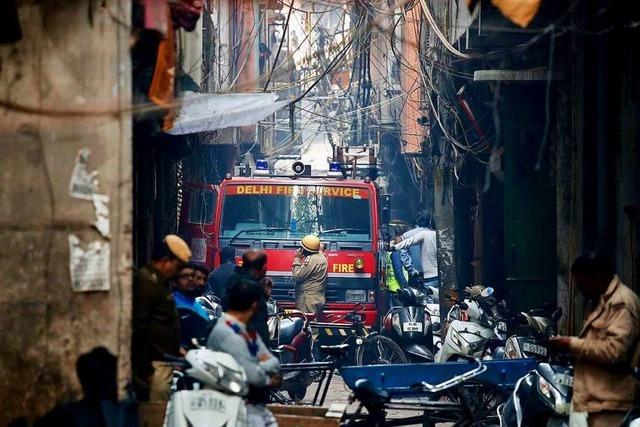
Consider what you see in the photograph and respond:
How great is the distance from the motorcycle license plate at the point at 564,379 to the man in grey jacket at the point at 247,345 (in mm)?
2024

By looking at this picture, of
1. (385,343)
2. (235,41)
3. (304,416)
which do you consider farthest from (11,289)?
(235,41)

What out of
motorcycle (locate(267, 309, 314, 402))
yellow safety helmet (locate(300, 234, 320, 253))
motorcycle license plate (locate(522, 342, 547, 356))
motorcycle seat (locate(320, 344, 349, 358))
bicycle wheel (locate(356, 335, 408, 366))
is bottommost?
bicycle wheel (locate(356, 335, 408, 366))

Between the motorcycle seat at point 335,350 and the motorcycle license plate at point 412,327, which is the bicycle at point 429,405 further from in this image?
the motorcycle license plate at point 412,327

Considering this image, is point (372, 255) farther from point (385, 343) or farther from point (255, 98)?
point (255, 98)

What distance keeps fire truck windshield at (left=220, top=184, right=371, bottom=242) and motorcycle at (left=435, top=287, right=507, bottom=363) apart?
3812mm

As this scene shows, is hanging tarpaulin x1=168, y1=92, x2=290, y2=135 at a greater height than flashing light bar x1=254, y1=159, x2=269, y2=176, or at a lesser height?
greater

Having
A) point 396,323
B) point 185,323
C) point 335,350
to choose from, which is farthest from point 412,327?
point 185,323

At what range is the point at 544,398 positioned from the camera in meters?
6.89

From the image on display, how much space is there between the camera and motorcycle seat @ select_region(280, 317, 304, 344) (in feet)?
38.4

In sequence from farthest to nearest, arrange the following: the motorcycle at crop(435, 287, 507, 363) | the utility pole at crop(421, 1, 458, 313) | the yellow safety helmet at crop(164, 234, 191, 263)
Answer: the utility pole at crop(421, 1, 458, 313) → the motorcycle at crop(435, 287, 507, 363) → the yellow safety helmet at crop(164, 234, 191, 263)

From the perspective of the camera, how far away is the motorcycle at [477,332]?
10.8 meters

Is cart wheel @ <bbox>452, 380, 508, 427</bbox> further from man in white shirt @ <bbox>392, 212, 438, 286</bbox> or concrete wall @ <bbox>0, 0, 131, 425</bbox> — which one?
man in white shirt @ <bbox>392, 212, 438, 286</bbox>

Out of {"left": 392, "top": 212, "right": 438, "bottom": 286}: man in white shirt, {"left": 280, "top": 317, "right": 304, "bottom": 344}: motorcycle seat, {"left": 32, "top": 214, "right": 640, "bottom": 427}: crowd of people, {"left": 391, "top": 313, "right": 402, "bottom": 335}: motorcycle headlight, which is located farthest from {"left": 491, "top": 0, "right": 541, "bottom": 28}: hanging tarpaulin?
{"left": 392, "top": 212, "right": 438, "bottom": 286}: man in white shirt

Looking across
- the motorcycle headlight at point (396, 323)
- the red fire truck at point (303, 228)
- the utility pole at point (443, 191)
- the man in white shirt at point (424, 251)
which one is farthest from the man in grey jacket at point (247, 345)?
the man in white shirt at point (424, 251)
